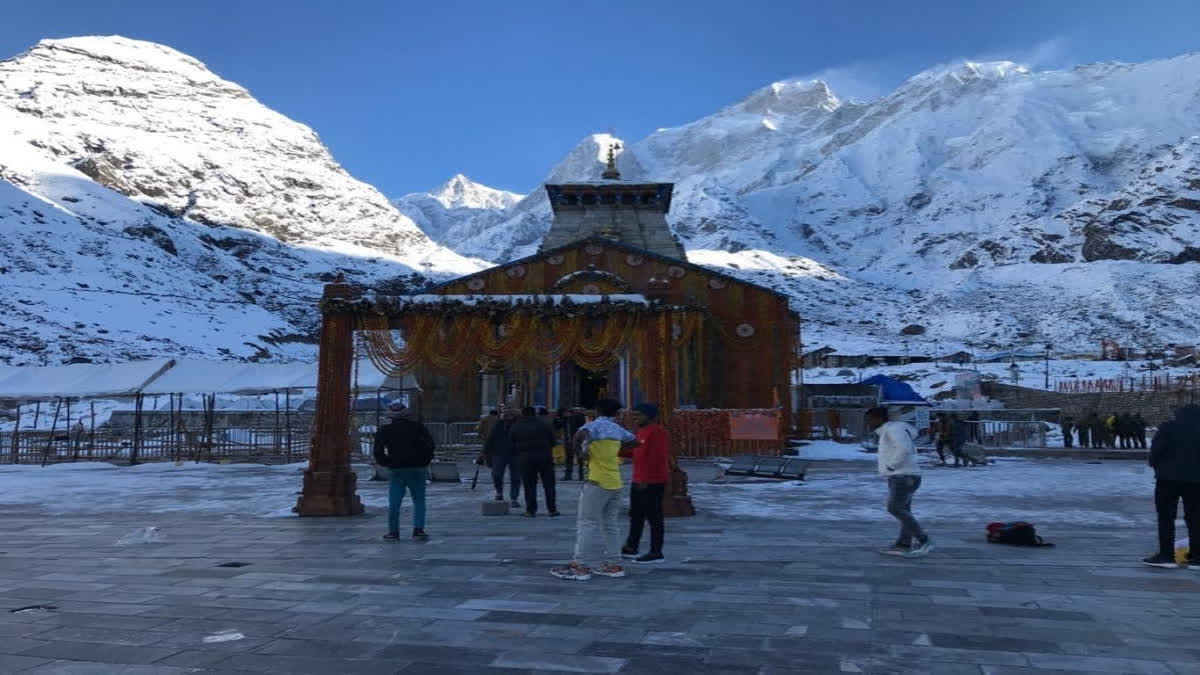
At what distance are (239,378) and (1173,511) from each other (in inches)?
964

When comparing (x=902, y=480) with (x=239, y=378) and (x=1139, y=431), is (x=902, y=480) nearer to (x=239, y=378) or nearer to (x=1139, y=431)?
(x=239, y=378)

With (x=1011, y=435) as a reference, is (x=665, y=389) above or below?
above

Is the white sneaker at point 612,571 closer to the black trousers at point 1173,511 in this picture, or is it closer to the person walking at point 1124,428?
the black trousers at point 1173,511

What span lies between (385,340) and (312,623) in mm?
9180

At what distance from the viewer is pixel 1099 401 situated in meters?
42.0

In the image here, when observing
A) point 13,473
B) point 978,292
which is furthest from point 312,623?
point 978,292

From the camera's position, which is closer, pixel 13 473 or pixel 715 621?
pixel 715 621

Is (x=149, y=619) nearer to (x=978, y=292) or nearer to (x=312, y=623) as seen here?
(x=312, y=623)

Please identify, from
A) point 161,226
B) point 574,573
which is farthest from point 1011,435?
point 161,226

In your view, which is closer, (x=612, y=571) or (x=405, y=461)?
(x=612, y=571)

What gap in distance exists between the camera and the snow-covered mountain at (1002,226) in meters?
97.4

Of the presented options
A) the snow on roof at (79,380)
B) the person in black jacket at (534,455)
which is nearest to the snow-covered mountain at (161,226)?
the snow on roof at (79,380)

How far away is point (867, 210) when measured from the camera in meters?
179

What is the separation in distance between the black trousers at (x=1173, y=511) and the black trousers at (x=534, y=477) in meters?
6.94
